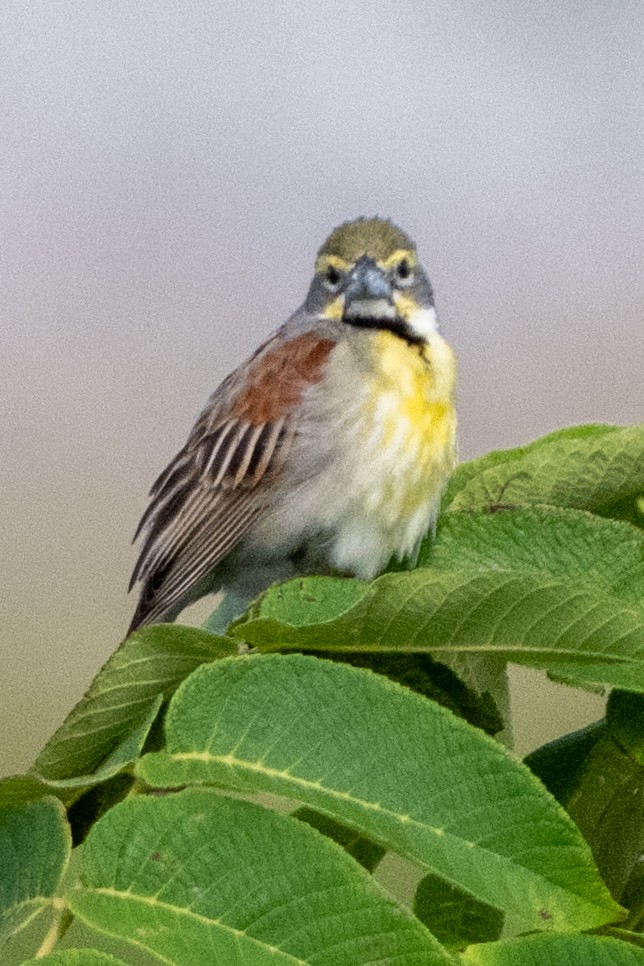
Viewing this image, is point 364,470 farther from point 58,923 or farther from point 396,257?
point 58,923

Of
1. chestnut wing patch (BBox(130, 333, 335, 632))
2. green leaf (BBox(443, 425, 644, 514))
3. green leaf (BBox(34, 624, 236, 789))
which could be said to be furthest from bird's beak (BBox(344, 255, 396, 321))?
green leaf (BBox(34, 624, 236, 789))

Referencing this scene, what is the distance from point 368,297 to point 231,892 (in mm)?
1584

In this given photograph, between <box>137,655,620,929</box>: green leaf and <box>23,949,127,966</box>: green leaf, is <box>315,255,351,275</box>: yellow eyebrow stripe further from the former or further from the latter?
<box>23,949,127,966</box>: green leaf

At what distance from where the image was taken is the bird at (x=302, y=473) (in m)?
1.84

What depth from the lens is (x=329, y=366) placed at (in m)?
1.95

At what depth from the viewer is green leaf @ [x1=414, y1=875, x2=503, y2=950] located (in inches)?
31.7

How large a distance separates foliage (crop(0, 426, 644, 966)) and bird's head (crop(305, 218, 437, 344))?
128 cm

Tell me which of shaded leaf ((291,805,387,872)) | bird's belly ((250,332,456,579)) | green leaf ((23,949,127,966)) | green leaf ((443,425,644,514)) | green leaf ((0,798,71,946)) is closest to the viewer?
green leaf ((23,949,127,966))

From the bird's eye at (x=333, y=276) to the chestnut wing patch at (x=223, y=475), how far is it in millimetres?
194

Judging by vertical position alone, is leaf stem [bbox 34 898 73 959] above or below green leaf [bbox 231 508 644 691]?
below

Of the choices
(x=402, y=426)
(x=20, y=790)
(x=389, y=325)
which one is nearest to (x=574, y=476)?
(x=20, y=790)

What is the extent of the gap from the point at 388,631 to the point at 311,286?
5.17ft

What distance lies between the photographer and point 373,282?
2.11 m

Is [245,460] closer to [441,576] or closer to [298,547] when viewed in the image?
[298,547]
